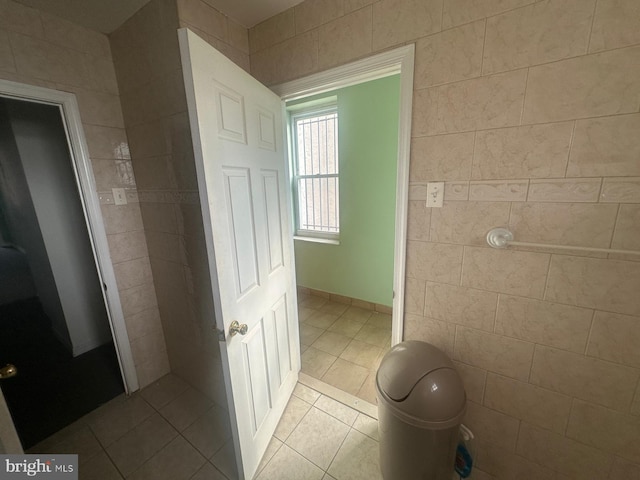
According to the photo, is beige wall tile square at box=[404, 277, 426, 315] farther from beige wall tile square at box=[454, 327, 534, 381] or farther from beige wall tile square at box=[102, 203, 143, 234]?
beige wall tile square at box=[102, 203, 143, 234]

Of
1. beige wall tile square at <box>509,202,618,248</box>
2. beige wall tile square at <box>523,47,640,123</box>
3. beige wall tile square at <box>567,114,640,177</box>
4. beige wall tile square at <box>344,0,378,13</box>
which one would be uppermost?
beige wall tile square at <box>344,0,378,13</box>

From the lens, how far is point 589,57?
78 centimetres

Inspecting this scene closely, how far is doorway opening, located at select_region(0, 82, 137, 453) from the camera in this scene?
1615 mm

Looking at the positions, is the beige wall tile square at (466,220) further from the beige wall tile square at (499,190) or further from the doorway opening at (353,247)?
the doorway opening at (353,247)

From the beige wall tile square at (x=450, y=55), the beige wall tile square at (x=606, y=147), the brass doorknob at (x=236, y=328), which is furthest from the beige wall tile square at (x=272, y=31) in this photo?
the brass doorknob at (x=236, y=328)

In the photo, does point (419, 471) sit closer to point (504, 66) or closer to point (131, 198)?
point (504, 66)

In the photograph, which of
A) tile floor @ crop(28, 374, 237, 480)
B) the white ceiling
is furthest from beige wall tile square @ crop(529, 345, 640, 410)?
the white ceiling

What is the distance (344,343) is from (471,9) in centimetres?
230

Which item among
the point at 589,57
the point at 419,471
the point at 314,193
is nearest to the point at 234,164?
the point at 589,57

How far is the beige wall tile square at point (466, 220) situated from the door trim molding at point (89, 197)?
1.97 metres

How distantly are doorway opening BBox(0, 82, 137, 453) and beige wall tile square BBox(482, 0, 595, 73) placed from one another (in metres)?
2.13

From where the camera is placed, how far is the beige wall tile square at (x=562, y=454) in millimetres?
980

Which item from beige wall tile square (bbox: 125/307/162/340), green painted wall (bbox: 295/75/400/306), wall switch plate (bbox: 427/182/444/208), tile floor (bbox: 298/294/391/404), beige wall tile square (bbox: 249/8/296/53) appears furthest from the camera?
green painted wall (bbox: 295/75/400/306)

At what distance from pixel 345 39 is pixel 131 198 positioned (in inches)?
64.7
